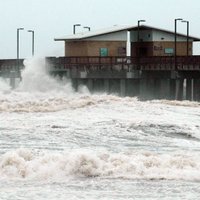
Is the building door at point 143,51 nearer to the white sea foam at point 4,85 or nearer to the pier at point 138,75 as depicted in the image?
the pier at point 138,75

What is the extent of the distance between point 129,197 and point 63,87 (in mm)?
41059

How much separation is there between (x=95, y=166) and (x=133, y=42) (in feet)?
139

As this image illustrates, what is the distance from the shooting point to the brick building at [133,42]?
2184 inches

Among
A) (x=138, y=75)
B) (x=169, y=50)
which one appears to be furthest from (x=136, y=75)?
(x=169, y=50)

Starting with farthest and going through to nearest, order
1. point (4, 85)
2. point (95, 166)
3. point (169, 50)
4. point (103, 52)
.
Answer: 1. point (4, 85)
2. point (169, 50)
3. point (103, 52)
4. point (95, 166)

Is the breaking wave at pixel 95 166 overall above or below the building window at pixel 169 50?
below

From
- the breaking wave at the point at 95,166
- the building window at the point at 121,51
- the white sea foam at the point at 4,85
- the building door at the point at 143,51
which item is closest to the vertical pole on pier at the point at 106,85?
the building window at the point at 121,51

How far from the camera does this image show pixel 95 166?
49.3ft

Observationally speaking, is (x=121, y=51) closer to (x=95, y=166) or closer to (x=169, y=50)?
(x=169, y=50)

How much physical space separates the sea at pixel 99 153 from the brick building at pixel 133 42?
75.1ft

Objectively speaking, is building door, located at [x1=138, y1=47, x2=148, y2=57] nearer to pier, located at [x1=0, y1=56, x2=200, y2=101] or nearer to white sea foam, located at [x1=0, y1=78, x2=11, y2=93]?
pier, located at [x1=0, y1=56, x2=200, y2=101]

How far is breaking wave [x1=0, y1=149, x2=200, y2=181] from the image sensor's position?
14.5 metres

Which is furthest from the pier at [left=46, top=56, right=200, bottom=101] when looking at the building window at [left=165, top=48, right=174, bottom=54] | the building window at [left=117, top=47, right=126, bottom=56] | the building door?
the building window at [left=165, top=48, right=174, bottom=54]

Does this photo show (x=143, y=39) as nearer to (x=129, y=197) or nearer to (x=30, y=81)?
(x=30, y=81)
